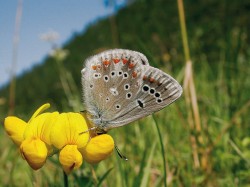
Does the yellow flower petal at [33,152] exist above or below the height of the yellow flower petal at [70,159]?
above

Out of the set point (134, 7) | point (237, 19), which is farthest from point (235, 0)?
point (134, 7)

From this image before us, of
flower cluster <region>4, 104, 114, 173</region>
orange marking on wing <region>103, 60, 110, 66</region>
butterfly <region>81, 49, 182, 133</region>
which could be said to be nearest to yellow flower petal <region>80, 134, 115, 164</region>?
flower cluster <region>4, 104, 114, 173</region>

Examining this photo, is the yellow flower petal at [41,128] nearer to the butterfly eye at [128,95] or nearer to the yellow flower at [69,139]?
the yellow flower at [69,139]

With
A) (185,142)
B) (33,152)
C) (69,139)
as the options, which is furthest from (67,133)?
(185,142)

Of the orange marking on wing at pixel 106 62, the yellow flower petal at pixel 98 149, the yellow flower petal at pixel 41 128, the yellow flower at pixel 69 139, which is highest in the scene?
the orange marking on wing at pixel 106 62

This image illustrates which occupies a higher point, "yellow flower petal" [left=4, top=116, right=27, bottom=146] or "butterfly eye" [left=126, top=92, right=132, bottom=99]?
"yellow flower petal" [left=4, top=116, right=27, bottom=146]

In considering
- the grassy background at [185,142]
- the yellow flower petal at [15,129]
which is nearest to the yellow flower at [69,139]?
the yellow flower petal at [15,129]

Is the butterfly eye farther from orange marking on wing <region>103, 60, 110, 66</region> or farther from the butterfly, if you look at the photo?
orange marking on wing <region>103, 60, 110, 66</region>
